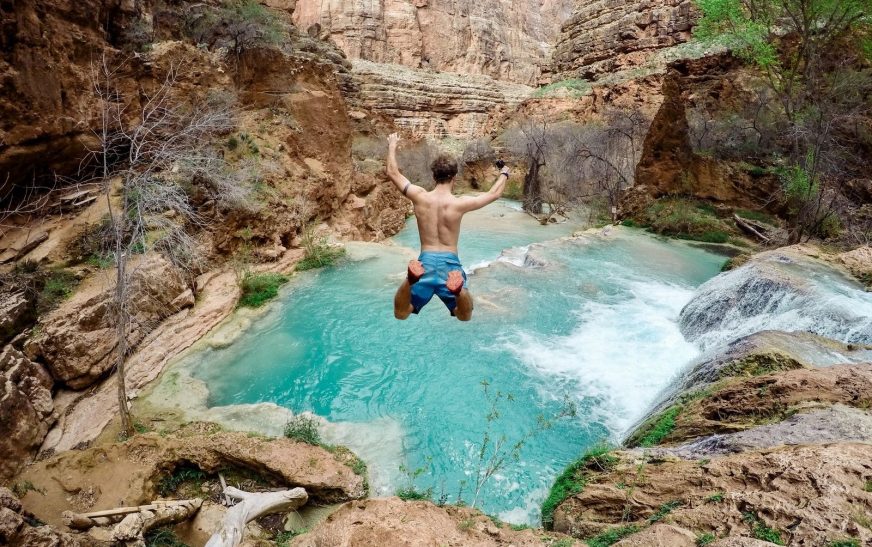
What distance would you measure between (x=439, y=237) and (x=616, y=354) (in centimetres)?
544

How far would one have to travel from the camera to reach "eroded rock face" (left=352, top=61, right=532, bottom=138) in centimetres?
A: 3947

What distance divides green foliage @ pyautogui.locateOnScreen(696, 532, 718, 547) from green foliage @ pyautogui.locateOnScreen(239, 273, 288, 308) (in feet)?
30.0

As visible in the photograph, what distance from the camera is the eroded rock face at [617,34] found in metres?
32.8

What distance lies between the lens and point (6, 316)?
18.8 ft

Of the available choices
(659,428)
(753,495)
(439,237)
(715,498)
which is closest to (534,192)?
(659,428)

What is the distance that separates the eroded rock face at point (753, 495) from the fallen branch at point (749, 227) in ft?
45.6

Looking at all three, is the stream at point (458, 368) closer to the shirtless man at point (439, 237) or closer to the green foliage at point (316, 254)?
the green foliage at point (316, 254)

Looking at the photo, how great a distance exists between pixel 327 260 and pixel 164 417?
668 centimetres

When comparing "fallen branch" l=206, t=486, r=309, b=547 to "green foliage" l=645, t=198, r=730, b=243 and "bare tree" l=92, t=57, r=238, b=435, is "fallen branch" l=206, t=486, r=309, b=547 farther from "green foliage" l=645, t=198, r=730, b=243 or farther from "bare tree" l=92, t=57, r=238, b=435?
"green foliage" l=645, t=198, r=730, b=243

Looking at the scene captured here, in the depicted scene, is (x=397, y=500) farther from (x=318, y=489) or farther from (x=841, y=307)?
(x=841, y=307)

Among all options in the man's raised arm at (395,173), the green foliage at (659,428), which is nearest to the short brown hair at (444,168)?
the man's raised arm at (395,173)

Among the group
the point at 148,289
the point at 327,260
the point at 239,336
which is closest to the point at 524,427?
the point at 239,336

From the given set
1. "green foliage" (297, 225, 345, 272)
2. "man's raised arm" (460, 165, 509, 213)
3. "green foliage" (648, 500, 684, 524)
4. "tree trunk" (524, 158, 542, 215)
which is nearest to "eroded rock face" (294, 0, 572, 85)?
"tree trunk" (524, 158, 542, 215)

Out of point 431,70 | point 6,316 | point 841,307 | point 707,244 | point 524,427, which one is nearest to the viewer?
point 6,316
